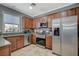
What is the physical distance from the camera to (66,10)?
395 cm

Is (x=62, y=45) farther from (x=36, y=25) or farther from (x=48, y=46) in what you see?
(x=36, y=25)

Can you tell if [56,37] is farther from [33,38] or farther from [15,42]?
[33,38]

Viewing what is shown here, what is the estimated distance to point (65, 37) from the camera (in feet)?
10.9

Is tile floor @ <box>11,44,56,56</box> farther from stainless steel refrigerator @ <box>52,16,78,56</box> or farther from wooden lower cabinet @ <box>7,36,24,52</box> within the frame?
stainless steel refrigerator @ <box>52,16,78,56</box>

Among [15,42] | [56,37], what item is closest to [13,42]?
[15,42]

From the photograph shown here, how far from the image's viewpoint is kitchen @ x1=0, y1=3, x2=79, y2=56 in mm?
3121

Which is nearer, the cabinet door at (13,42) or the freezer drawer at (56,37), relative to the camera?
the freezer drawer at (56,37)

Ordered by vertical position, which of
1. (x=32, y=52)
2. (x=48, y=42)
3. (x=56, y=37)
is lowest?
(x=32, y=52)

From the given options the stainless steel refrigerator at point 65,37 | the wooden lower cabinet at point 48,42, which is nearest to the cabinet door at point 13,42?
the wooden lower cabinet at point 48,42

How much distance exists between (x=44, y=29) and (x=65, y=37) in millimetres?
2690

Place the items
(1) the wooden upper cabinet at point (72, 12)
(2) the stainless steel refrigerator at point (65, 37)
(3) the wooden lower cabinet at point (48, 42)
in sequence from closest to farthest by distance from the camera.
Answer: (2) the stainless steel refrigerator at point (65, 37) → (1) the wooden upper cabinet at point (72, 12) → (3) the wooden lower cabinet at point (48, 42)

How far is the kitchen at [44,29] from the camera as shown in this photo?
3.12 metres

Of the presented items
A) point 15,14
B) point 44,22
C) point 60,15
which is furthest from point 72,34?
point 15,14

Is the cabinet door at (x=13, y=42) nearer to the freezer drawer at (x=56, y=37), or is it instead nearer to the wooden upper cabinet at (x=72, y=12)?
the freezer drawer at (x=56, y=37)
